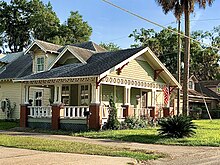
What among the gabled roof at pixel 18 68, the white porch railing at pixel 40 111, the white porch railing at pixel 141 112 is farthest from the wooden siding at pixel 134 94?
the gabled roof at pixel 18 68

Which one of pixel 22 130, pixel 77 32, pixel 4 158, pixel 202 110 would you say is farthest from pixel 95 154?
pixel 77 32

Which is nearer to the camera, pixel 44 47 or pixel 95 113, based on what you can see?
pixel 95 113

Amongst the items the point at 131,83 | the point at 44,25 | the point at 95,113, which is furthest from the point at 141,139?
the point at 44,25

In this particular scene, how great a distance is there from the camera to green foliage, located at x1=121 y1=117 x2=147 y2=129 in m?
24.4

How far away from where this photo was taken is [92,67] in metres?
24.6

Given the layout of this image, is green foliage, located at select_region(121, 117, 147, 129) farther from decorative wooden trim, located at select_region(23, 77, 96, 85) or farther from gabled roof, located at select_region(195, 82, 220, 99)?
gabled roof, located at select_region(195, 82, 220, 99)

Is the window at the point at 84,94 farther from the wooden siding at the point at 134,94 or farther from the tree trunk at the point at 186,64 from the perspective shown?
the tree trunk at the point at 186,64

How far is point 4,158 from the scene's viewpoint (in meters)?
11.8

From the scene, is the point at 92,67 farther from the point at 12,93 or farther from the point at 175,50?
the point at 175,50

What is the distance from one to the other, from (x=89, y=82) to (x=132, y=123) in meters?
4.03

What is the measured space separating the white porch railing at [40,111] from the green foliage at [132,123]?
16.5 ft

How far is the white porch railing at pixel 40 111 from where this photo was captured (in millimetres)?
25670

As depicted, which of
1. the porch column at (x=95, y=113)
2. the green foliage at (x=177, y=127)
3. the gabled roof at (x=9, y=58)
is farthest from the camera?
the gabled roof at (x=9, y=58)

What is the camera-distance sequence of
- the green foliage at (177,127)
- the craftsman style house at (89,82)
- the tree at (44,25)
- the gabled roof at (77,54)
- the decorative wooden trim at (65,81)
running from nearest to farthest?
the green foliage at (177,127)
the decorative wooden trim at (65,81)
the craftsman style house at (89,82)
the gabled roof at (77,54)
the tree at (44,25)
